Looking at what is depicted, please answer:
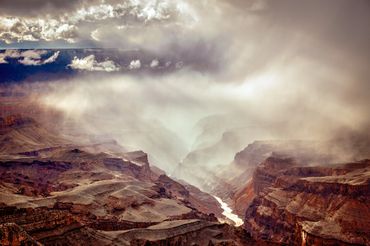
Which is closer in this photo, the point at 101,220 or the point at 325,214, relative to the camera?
Answer: the point at 101,220

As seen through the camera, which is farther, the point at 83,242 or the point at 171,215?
the point at 171,215

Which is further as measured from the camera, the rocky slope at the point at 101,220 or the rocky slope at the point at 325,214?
the rocky slope at the point at 325,214

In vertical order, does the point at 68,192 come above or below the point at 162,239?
above

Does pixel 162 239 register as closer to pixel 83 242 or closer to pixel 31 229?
pixel 83 242

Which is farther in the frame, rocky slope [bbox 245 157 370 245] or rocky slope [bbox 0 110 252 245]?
rocky slope [bbox 245 157 370 245]

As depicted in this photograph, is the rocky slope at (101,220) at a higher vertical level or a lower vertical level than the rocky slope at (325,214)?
lower

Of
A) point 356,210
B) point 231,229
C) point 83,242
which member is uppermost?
point 356,210

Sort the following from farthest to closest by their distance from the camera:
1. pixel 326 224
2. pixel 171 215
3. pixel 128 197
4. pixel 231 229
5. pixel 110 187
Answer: pixel 110 187, pixel 128 197, pixel 171 215, pixel 326 224, pixel 231 229

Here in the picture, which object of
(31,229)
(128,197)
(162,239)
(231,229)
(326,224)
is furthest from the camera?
(128,197)

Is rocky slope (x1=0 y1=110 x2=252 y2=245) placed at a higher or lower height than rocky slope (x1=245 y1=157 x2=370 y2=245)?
lower

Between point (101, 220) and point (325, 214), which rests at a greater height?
point (325, 214)

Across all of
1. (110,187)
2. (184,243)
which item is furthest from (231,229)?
(110,187)
